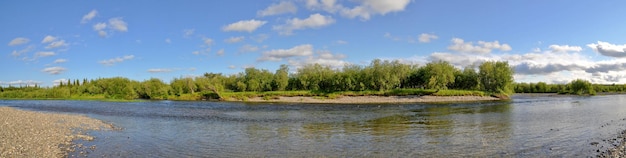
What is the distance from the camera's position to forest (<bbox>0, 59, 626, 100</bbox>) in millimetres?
107188

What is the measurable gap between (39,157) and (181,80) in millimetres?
126438

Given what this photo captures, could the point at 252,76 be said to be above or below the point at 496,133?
above

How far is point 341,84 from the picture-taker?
377 feet

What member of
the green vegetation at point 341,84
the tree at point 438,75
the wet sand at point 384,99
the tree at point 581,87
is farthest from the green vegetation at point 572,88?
the wet sand at point 384,99

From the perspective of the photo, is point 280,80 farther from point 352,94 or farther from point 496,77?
point 496,77

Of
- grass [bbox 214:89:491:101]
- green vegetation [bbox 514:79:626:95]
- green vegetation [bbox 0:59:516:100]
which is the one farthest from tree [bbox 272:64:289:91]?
green vegetation [bbox 514:79:626:95]

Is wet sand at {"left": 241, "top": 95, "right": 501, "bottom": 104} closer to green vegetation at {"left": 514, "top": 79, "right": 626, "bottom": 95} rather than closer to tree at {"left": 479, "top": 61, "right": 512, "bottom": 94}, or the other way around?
tree at {"left": 479, "top": 61, "right": 512, "bottom": 94}

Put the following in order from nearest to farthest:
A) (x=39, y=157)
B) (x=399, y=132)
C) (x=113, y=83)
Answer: (x=39, y=157)
(x=399, y=132)
(x=113, y=83)

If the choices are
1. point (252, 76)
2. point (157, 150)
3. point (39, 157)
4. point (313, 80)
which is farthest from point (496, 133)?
point (252, 76)

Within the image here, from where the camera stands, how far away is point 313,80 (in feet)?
405

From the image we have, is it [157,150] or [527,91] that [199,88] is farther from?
[527,91]

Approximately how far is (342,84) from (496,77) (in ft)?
144

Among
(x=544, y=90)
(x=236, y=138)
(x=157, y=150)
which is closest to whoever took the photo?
(x=157, y=150)

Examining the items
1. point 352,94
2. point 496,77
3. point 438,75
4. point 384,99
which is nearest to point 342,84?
point 352,94
